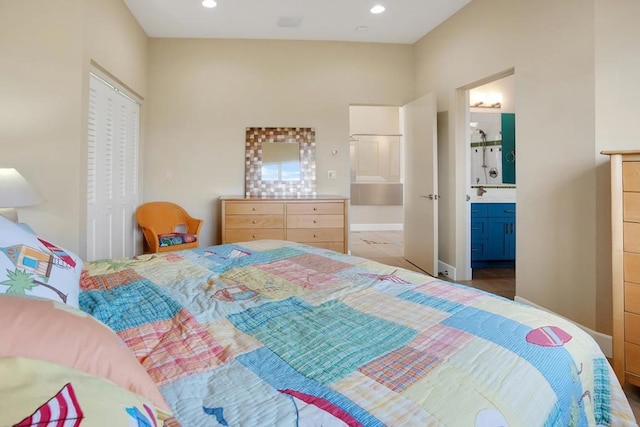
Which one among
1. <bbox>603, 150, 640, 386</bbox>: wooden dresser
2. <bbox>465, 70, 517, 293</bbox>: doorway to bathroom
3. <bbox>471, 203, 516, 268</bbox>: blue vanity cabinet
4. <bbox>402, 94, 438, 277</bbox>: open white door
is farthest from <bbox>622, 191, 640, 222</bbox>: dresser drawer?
<bbox>471, 203, 516, 268</bbox>: blue vanity cabinet

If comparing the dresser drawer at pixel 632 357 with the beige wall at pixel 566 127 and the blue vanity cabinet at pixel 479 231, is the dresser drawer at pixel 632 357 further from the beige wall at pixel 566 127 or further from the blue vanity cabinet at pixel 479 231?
the blue vanity cabinet at pixel 479 231

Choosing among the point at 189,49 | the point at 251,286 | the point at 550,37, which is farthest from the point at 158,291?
the point at 189,49

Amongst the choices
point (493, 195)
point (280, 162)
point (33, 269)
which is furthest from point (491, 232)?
point (33, 269)

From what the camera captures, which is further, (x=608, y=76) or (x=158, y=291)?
(x=608, y=76)

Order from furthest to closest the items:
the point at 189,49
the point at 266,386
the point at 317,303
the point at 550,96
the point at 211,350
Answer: the point at 189,49 → the point at 550,96 → the point at 317,303 → the point at 211,350 → the point at 266,386

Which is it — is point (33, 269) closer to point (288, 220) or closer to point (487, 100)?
point (288, 220)

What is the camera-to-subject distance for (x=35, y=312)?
0.57m

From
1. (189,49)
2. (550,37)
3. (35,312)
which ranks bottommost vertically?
(35,312)

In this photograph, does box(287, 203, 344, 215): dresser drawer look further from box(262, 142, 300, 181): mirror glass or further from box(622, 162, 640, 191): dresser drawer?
box(622, 162, 640, 191): dresser drawer

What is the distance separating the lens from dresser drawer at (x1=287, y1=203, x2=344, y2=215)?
158 inches

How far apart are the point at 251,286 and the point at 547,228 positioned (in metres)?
2.40

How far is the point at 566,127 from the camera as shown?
8.29ft

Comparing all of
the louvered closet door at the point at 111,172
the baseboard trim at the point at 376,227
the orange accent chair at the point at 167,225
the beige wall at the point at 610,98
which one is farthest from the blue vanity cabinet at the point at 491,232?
the louvered closet door at the point at 111,172

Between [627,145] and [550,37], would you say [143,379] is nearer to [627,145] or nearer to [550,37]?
[627,145]
